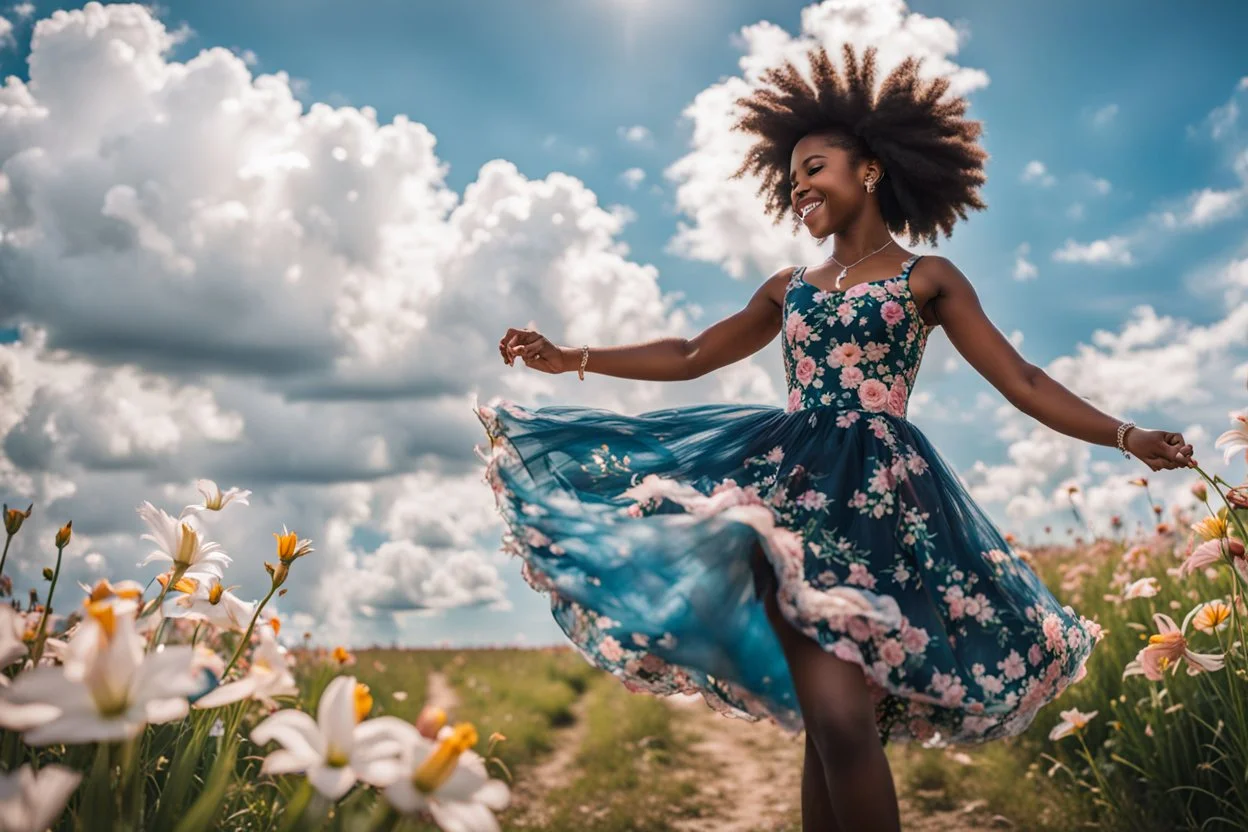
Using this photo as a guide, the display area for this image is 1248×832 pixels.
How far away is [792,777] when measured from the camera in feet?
24.7

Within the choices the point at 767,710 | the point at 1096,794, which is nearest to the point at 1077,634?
the point at 767,710

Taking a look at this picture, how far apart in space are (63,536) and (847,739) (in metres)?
2.01

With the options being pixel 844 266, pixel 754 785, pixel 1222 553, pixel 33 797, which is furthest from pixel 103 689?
pixel 754 785

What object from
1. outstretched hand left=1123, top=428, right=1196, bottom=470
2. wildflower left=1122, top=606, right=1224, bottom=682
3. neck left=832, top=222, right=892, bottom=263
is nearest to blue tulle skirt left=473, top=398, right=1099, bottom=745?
wildflower left=1122, top=606, right=1224, bottom=682

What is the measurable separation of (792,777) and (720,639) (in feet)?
18.5

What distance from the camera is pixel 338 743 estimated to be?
1356 mm

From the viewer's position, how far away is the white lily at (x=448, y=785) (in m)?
1.30

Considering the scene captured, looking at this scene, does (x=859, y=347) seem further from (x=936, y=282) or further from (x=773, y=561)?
(x=773, y=561)

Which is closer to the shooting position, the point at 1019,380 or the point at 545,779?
the point at 1019,380

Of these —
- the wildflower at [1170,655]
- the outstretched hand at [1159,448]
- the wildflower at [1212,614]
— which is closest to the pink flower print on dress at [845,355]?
the outstretched hand at [1159,448]

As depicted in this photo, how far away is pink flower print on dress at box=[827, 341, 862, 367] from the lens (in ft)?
11.6

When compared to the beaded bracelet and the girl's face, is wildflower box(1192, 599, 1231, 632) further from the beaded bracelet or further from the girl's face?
the girl's face

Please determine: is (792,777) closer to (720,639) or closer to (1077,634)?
(1077,634)

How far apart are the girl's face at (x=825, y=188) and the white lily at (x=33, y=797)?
3.26 metres
